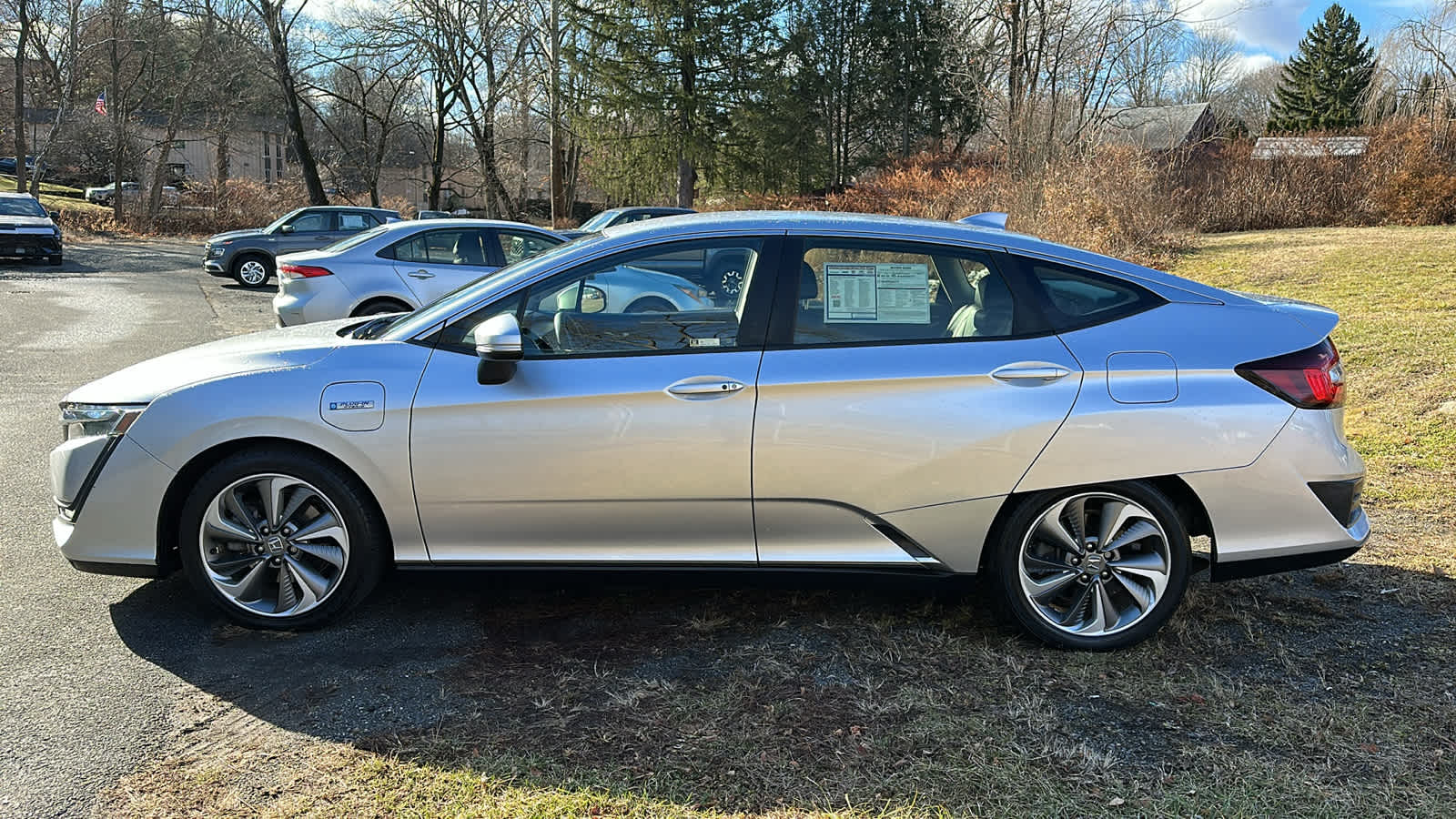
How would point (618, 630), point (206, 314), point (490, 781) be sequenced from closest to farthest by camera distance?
point (490, 781) → point (618, 630) → point (206, 314)

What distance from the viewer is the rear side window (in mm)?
3920

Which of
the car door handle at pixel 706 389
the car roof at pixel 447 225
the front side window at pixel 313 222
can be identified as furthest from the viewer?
the front side window at pixel 313 222

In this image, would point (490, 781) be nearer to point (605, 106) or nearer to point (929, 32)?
point (605, 106)

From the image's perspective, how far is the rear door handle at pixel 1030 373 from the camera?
3.79 m

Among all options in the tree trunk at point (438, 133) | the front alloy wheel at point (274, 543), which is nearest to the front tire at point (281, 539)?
the front alloy wheel at point (274, 543)

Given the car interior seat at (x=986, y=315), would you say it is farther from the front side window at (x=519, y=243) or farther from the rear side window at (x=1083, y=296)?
the front side window at (x=519, y=243)

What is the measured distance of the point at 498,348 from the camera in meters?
3.67

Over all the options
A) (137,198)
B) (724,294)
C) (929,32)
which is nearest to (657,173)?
(929,32)

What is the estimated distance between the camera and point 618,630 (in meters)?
4.10

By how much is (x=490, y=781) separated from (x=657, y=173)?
121 feet

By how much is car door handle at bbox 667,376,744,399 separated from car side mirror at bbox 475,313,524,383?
57 cm

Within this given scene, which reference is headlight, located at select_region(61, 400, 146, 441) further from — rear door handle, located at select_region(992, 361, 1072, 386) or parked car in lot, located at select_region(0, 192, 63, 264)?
parked car in lot, located at select_region(0, 192, 63, 264)

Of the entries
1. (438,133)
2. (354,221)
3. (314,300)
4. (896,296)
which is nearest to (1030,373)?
(896,296)

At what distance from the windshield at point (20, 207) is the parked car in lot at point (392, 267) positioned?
1632 centimetres
